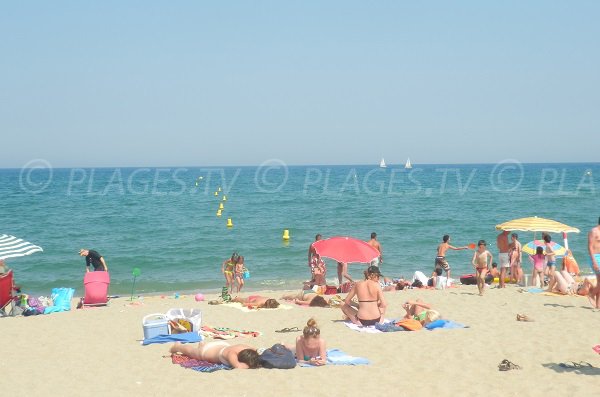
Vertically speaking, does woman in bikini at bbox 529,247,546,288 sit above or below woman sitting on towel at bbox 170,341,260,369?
above

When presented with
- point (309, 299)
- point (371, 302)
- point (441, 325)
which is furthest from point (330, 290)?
point (441, 325)

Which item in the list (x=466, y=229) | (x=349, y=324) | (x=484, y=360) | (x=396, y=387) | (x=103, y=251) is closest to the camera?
(x=396, y=387)

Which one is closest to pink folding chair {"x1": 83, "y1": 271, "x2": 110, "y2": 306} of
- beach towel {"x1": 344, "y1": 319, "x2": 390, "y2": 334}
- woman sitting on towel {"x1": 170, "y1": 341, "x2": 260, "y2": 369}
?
woman sitting on towel {"x1": 170, "y1": 341, "x2": 260, "y2": 369}

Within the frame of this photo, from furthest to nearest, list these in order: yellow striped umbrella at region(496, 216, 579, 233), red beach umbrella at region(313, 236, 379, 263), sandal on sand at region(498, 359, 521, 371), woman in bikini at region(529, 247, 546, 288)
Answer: yellow striped umbrella at region(496, 216, 579, 233)
woman in bikini at region(529, 247, 546, 288)
red beach umbrella at region(313, 236, 379, 263)
sandal on sand at region(498, 359, 521, 371)

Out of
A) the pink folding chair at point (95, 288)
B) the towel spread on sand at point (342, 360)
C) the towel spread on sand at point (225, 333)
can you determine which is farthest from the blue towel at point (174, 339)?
the pink folding chair at point (95, 288)

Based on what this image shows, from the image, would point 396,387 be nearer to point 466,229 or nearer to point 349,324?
point 349,324

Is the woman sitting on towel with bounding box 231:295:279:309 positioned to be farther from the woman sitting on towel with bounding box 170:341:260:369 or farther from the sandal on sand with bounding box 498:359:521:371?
the sandal on sand with bounding box 498:359:521:371

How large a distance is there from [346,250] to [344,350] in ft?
15.1

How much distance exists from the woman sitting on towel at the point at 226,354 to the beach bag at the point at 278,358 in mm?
110

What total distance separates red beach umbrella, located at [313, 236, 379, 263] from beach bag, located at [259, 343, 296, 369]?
5193 millimetres

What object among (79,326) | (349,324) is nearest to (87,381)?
(79,326)

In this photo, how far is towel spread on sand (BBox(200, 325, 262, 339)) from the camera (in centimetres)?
1045

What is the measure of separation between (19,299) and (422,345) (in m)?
8.80

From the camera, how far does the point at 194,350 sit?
8.83 metres
